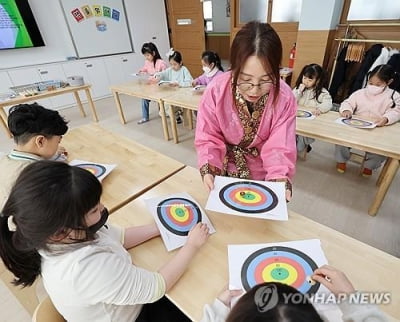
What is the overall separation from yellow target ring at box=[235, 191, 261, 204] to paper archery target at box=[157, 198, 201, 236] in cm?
17

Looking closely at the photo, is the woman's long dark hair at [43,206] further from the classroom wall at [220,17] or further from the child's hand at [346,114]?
the classroom wall at [220,17]

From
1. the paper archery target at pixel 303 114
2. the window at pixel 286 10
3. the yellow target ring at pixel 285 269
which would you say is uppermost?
the window at pixel 286 10

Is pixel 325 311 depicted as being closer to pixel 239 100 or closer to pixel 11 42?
pixel 239 100

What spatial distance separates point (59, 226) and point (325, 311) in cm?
66

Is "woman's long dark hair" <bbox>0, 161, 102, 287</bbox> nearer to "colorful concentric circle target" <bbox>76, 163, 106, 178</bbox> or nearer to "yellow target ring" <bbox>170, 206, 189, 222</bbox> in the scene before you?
"yellow target ring" <bbox>170, 206, 189, 222</bbox>

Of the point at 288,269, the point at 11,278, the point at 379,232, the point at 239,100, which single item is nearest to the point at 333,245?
the point at 288,269

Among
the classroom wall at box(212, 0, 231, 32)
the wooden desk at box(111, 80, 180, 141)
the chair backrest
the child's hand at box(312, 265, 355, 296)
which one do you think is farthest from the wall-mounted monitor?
the child's hand at box(312, 265, 355, 296)

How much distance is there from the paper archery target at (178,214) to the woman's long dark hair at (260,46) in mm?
574

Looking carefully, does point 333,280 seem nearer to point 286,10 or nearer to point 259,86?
point 259,86

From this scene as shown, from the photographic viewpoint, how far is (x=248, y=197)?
0.91 metres

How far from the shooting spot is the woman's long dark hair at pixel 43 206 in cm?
51

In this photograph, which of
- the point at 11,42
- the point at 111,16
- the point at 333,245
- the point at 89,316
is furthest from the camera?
the point at 111,16

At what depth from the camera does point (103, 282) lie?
1.88ft

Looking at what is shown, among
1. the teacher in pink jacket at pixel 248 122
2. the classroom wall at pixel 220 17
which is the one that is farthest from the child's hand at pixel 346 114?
the classroom wall at pixel 220 17
